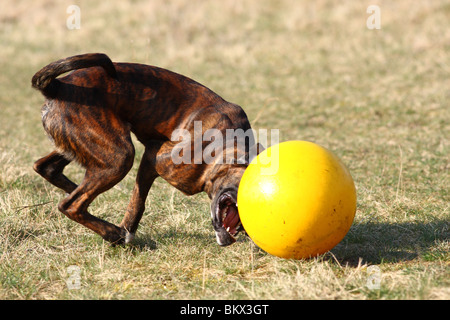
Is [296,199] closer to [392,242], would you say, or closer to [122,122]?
[392,242]

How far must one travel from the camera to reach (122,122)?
4266mm

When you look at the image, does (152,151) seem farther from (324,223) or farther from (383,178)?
(383,178)

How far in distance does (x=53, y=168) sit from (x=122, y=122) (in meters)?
0.90

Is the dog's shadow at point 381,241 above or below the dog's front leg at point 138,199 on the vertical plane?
below

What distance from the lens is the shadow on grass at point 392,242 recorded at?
4348 millimetres

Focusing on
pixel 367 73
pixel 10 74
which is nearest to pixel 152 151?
pixel 367 73

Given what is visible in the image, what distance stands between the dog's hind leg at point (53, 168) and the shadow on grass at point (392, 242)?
2.29 meters

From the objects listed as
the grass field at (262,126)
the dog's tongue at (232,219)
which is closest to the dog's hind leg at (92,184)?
the grass field at (262,126)

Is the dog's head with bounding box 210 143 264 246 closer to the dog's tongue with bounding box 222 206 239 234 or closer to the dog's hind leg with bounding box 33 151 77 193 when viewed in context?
the dog's tongue with bounding box 222 206 239 234

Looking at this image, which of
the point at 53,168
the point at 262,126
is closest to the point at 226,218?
the point at 53,168

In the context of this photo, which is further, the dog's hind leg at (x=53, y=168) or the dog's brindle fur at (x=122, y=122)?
the dog's hind leg at (x=53, y=168)

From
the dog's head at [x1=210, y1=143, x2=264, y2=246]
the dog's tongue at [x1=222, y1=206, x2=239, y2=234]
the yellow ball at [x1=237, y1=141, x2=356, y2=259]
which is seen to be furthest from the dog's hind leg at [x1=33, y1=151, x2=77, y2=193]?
the yellow ball at [x1=237, y1=141, x2=356, y2=259]

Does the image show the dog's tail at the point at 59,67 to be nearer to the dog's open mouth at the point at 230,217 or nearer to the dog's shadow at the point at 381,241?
the dog's open mouth at the point at 230,217

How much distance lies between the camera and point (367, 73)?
10.9m
